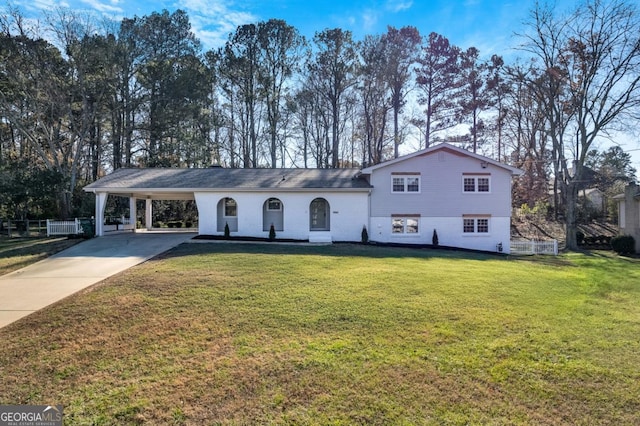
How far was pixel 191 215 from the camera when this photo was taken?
32031 millimetres

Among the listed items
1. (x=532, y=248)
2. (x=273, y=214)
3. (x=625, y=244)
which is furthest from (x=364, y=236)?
(x=625, y=244)

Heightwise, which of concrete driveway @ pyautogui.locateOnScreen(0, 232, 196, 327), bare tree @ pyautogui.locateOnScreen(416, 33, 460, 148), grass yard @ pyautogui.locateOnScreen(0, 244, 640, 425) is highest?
bare tree @ pyautogui.locateOnScreen(416, 33, 460, 148)

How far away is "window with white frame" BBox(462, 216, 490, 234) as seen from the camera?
66.7 ft

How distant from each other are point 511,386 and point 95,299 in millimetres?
8131

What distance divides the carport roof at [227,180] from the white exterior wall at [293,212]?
19.1 inches

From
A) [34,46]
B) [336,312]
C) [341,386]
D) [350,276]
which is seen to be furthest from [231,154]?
[341,386]

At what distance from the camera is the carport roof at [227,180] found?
63.5 ft

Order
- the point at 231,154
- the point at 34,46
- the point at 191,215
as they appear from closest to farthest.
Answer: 1. the point at 34,46
2. the point at 191,215
3. the point at 231,154

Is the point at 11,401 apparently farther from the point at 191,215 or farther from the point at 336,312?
the point at 191,215

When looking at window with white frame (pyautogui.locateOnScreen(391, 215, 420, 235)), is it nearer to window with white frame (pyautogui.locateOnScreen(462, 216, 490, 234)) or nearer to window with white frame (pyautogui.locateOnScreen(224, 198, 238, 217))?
window with white frame (pyautogui.locateOnScreen(462, 216, 490, 234))

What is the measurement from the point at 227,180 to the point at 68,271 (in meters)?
11.0

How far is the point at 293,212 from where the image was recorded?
1975 cm

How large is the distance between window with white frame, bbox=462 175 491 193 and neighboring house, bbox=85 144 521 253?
0.06m

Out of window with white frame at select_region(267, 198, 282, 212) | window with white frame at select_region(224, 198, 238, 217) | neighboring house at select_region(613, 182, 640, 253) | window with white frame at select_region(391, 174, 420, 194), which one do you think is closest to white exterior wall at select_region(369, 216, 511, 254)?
window with white frame at select_region(391, 174, 420, 194)
